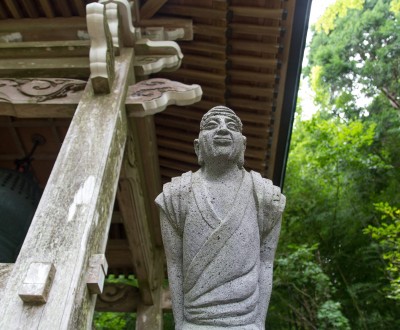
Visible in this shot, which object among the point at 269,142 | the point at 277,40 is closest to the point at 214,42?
the point at 277,40

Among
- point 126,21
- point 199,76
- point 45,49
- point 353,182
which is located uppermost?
point 353,182

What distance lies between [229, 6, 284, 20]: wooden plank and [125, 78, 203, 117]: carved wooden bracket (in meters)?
1.19

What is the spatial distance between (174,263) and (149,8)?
11.2 ft

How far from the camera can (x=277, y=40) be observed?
4934mm

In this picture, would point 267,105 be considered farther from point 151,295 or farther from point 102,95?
point 151,295

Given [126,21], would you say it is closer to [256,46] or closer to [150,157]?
[256,46]

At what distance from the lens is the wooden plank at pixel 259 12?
4.62m

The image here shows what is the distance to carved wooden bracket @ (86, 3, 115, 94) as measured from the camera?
3.66 m

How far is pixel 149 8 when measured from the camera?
4875mm

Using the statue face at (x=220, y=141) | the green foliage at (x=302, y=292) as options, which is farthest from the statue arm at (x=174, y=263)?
the green foliage at (x=302, y=292)

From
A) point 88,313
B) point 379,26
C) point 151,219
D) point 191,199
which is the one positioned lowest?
point 88,313

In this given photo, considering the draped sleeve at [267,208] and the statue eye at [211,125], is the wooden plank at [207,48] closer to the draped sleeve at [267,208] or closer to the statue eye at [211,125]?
the statue eye at [211,125]

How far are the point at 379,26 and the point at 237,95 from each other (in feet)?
26.0

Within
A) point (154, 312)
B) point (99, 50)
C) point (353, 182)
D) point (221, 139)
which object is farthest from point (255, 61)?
point (353, 182)
